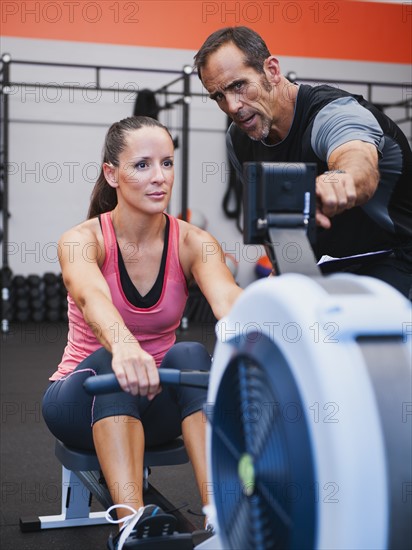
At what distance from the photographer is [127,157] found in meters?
1.99

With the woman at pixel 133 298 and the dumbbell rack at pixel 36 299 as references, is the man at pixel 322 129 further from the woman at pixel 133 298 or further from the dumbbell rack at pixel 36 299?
the dumbbell rack at pixel 36 299

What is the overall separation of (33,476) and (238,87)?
5.41ft

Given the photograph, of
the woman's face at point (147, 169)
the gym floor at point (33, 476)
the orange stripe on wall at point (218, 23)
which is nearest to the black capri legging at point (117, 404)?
the gym floor at point (33, 476)

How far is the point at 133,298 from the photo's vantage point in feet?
6.39

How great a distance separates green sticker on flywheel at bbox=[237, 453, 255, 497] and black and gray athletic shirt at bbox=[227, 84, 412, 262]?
91cm

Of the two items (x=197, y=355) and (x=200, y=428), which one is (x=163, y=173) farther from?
(x=200, y=428)

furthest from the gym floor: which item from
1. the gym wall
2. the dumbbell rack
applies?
the gym wall

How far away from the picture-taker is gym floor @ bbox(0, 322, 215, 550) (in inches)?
89.3

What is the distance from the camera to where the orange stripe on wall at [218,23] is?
6590 millimetres

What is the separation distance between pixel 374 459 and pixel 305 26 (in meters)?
6.96

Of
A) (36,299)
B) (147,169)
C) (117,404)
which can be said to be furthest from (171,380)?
(36,299)

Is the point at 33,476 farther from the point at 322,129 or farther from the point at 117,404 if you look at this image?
the point at 322,129

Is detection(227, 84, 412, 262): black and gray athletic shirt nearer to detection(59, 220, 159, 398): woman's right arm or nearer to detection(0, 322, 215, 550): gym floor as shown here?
detection(59, 220, 159, 398): woman's right arm

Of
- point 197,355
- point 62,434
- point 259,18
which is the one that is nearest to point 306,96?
point 197,355
